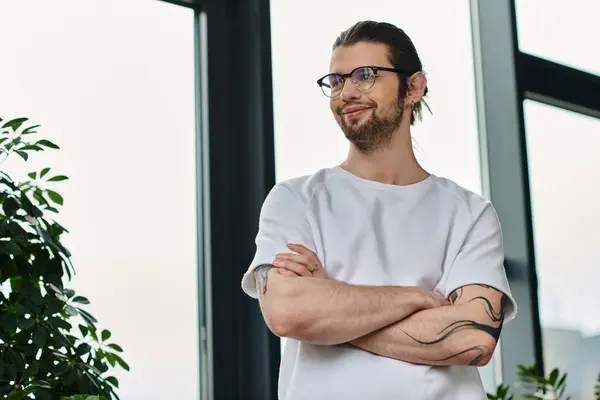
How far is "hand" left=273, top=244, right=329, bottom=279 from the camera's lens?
150 cm

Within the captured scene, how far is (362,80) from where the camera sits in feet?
Result: 5.39

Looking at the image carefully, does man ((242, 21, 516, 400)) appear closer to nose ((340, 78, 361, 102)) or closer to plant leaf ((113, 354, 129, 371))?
nose ((340, 78, 361, 102))

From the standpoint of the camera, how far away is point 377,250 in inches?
62.1

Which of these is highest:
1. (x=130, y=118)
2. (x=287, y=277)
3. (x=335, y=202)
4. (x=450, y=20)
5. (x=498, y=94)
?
(x=450, y=20)

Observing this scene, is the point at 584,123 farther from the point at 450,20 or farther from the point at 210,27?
the point at 210,27

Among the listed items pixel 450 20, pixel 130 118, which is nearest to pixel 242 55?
pixel 130 118

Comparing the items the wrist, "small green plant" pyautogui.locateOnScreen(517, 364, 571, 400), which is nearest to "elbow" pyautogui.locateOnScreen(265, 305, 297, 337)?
the wrist

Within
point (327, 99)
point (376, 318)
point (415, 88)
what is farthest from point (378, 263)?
point (327, 99)

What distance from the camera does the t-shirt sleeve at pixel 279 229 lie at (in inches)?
61.6

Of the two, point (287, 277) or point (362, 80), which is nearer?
point (287, 277)

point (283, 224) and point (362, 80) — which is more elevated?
point (362, 80)

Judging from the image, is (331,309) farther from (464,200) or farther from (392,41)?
(392,41)

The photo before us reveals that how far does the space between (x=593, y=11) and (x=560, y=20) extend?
0.70ft

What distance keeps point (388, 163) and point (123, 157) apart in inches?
50.7
